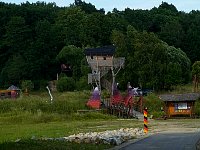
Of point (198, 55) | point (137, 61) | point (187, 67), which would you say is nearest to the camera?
point (137, 61)

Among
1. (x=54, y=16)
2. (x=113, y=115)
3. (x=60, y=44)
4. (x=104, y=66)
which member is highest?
(x=54, y=16)

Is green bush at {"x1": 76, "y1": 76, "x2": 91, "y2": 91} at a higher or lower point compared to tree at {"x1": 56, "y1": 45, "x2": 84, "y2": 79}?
lower

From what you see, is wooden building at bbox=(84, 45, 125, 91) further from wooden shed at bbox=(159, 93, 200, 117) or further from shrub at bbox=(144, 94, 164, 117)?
wooden shed at bbox=(159, 93, 200, 117)

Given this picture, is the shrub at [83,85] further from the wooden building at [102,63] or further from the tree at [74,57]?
the wooden building at [102,63]

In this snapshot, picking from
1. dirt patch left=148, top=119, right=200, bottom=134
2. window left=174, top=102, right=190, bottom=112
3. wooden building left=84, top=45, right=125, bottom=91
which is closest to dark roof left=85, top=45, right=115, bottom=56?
wooden building left=84, top=45, right=125, bottom=91

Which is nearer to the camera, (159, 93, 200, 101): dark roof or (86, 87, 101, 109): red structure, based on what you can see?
(159, 93, 200, 101): dark roof

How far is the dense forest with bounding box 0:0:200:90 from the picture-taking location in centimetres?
6975

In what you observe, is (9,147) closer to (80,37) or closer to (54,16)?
(80,37)

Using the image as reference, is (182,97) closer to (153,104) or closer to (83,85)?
(153,104)

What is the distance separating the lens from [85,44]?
→ 100 metres

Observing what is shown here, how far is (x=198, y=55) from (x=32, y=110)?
68.1 metres

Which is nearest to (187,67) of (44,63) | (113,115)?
(44,63)

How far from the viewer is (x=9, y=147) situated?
11711 mm

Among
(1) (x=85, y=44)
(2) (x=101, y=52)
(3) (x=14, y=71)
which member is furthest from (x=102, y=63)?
(1) (x=85, y=44)
